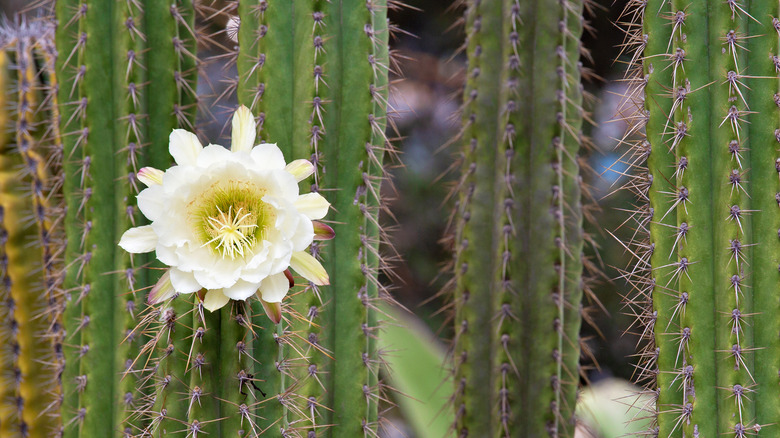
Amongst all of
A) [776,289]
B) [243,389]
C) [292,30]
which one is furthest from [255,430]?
[776,289]

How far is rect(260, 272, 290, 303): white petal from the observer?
0.89m

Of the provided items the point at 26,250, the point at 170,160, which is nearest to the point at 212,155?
the point at 170,160

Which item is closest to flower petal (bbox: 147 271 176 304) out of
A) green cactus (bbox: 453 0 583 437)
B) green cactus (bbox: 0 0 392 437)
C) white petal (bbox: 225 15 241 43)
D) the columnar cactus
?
green cactus (bbox: 0 0 392 437)

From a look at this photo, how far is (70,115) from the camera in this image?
63.4 inches

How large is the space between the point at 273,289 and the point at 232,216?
0.40ft

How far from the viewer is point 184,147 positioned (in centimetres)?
95

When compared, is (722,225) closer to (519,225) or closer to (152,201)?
(519,225)

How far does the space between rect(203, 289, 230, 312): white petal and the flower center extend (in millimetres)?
51

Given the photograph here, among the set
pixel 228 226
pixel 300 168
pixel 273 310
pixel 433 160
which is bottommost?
pixel 273 310

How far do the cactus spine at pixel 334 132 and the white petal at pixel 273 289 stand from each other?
494 mm

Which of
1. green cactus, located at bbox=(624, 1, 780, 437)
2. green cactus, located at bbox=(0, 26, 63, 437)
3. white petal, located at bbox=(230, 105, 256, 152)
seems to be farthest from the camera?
green cactus, located at bbox=(0, 26, 63, 437)

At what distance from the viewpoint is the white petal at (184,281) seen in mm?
877

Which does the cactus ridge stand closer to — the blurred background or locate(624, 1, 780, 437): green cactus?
locate(624, 1, 780, 437): green cactus

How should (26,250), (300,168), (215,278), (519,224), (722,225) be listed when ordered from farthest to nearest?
(26,250) → (519,224) → (722,225) → (300,168) → (215,278)
